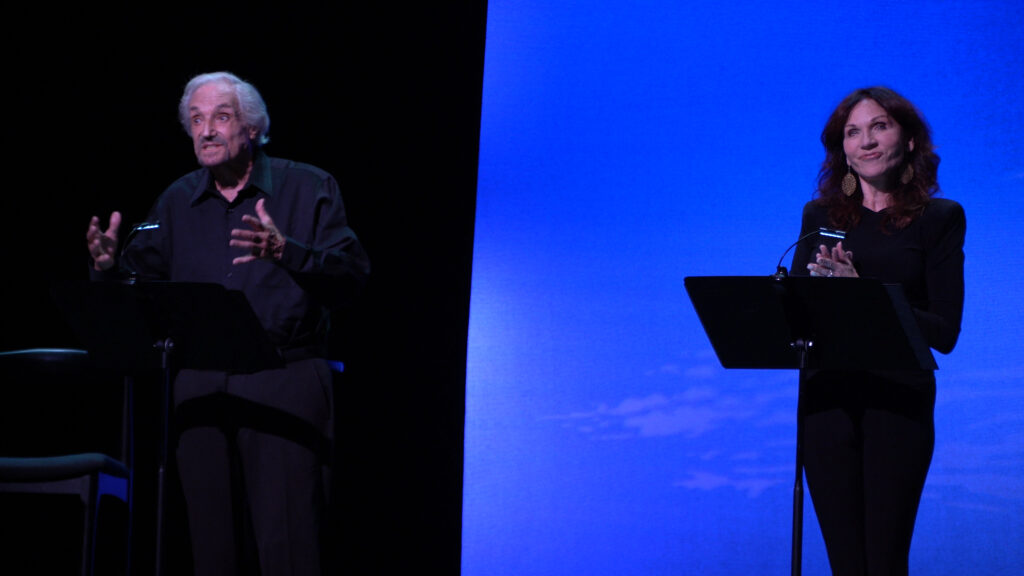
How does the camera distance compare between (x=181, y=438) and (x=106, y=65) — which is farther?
(x=106, y=65)

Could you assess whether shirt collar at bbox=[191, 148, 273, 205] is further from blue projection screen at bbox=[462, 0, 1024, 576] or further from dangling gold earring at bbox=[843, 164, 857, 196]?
dangling gold earring at bbox=[843, 164, 857, 196]

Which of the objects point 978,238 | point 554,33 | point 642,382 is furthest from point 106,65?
point 978,238

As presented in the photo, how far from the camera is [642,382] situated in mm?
3787

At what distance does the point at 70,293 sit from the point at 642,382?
7.13 ft

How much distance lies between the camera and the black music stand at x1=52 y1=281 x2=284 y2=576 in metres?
2.19

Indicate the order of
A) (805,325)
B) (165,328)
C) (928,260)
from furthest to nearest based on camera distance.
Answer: (928,260)
(165,328)
(805,325)

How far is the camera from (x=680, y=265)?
3.84 m

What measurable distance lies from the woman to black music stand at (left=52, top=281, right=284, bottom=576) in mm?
1298

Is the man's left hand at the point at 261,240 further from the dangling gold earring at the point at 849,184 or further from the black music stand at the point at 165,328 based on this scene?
the dangling gold earring at the point at 849,184

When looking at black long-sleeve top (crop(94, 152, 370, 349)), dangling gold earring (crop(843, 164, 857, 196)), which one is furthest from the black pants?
black long-sleeve top (crop(94, 152, 370, 349))

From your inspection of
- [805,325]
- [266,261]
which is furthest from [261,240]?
[805,325]

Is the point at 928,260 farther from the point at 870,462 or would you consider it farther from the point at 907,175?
the point at 870,462

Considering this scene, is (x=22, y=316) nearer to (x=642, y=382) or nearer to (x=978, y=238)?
(x=642, y=382)

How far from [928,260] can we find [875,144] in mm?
335
